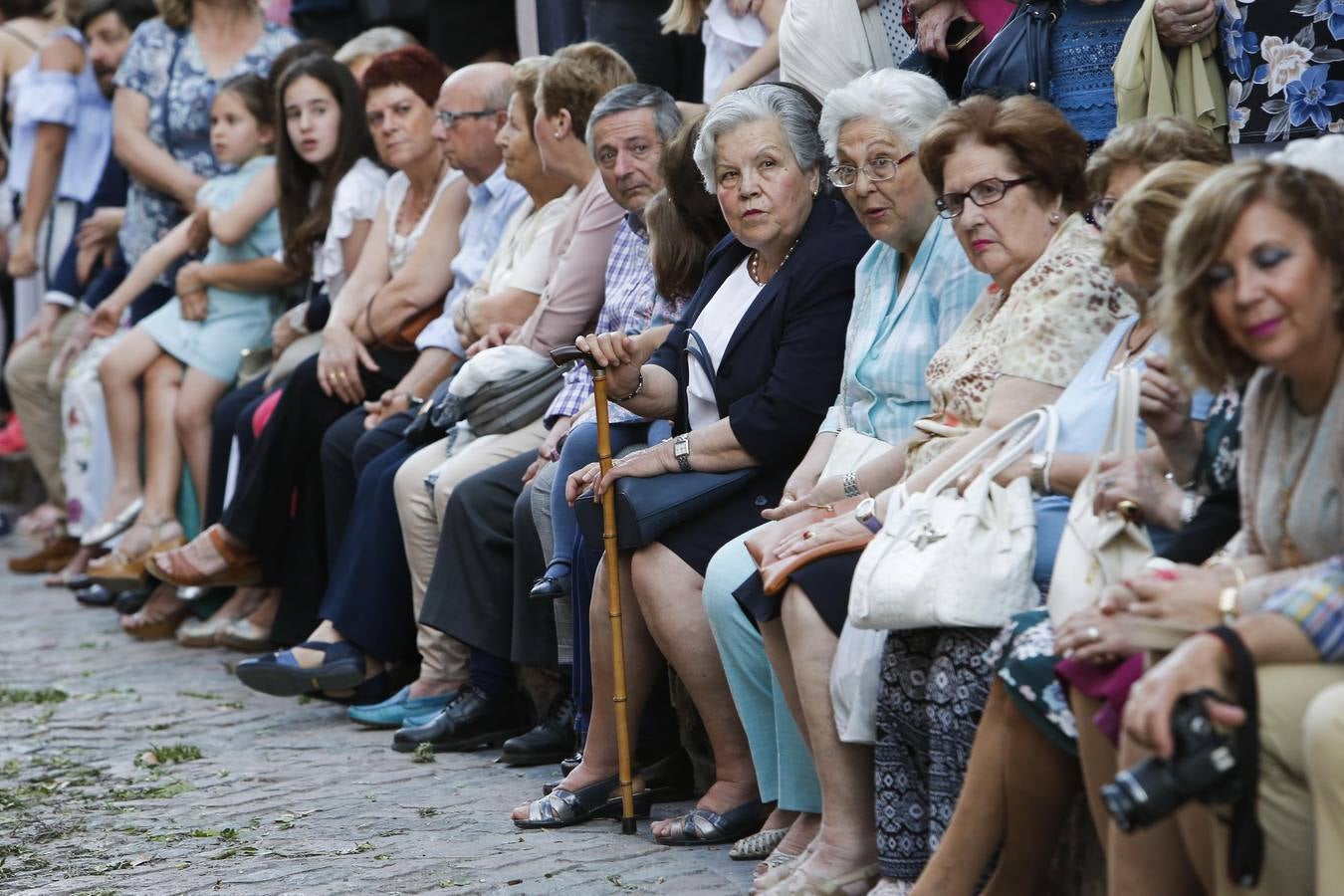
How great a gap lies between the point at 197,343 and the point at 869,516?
565 centimetres

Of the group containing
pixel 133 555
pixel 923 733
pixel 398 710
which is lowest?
pixel 398 710

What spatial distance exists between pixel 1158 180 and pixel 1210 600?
944 millimetres

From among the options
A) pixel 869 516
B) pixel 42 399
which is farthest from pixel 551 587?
pixel 42 399

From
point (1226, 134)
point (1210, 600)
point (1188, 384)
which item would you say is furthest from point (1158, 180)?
point (1226, 134)

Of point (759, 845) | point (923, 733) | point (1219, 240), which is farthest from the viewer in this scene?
point (759, 845)

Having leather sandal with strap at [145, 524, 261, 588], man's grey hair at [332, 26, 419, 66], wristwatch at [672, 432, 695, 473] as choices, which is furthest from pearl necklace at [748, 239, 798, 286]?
man's grey hair at [332, 26, 419, 66]

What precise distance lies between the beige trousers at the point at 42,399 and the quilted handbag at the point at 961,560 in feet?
27.5

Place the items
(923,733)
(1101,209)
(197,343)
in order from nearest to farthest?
1. (923,733)
2. (1101,209)
3. (197,343)

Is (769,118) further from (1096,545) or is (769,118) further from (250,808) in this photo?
(250,808)

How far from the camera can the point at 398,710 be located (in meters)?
6.86

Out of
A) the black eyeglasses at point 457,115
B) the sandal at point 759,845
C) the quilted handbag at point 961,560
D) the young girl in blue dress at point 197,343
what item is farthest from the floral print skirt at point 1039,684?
the young girl in blue dress at point 197,343

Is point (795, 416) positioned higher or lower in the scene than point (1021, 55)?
lower

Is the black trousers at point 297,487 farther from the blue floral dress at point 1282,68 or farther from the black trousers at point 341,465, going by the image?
the blue floral dress at point 1282,68

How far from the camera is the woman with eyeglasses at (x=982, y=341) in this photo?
408cm
